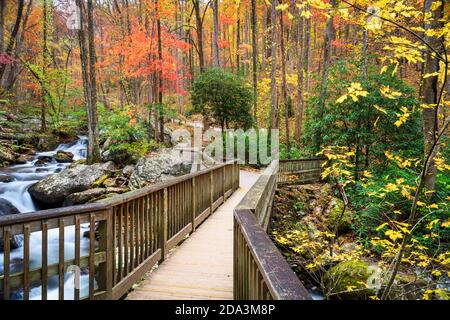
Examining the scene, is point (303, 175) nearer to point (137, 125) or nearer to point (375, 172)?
Answer: point (375, 172)

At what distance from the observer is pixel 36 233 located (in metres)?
8.91

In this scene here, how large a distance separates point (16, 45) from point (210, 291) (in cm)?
2333

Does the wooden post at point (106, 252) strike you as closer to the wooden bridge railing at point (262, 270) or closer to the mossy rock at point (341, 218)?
the wooden bridge railing at point (262, 270)

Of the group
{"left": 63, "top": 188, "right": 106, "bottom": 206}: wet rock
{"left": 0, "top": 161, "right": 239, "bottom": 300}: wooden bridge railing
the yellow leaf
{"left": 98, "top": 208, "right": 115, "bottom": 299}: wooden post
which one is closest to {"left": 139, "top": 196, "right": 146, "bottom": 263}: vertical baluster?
{"left": 0, "top": 161, "right": 239, "bottom": 300}: wooden bridge railing

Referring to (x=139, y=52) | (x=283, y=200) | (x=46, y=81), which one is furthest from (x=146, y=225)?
(x=46, y=81)

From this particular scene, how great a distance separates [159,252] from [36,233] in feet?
20.8

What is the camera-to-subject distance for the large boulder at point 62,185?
11.1 meters

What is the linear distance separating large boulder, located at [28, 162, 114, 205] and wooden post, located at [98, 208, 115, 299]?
9.13 m

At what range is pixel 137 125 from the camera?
15.6 metres

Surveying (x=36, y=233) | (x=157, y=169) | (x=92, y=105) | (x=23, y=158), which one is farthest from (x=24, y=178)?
(x=157, y=169)

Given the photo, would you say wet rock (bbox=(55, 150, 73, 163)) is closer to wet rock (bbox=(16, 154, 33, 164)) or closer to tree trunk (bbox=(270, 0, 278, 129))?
wet rock (bbox=(16, 154, 33, 164))

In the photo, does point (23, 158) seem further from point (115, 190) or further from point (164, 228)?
point (164, 228)

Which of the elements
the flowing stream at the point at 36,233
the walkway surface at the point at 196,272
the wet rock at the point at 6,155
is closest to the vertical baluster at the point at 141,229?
the walkway surface at the point at 196,272

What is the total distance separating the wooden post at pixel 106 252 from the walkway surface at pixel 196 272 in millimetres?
474
